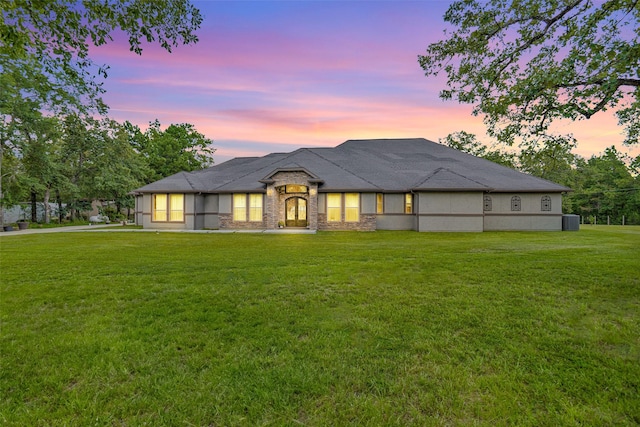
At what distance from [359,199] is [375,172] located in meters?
4.04

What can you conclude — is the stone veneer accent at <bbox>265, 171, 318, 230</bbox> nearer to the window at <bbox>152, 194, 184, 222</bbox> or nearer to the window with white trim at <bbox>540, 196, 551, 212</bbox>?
the window at <bbox>152, 194, 184, 222</bbox>

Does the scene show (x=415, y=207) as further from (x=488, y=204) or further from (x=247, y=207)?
(x=247, y=207)

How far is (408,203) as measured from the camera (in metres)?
21.6

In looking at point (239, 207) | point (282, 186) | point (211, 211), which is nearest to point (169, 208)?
point (211, 211)

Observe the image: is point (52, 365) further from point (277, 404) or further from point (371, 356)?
point (371, 356)

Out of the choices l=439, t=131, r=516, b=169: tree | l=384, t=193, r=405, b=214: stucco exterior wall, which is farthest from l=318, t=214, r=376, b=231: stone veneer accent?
l=439, t=131, r=516, b=169: tree

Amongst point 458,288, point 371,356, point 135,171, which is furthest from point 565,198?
point 135,171

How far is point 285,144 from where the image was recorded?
140 feet

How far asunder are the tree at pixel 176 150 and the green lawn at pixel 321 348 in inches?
1452

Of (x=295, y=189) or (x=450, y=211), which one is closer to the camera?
(x=450, y=211)

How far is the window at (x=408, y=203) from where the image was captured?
21.5 meters

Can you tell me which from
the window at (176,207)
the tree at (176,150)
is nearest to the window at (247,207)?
the window at (176,207)

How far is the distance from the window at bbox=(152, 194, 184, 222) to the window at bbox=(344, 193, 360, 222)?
12.6 m

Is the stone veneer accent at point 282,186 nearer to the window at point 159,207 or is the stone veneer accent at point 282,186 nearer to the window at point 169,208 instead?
the window at point 169,208
